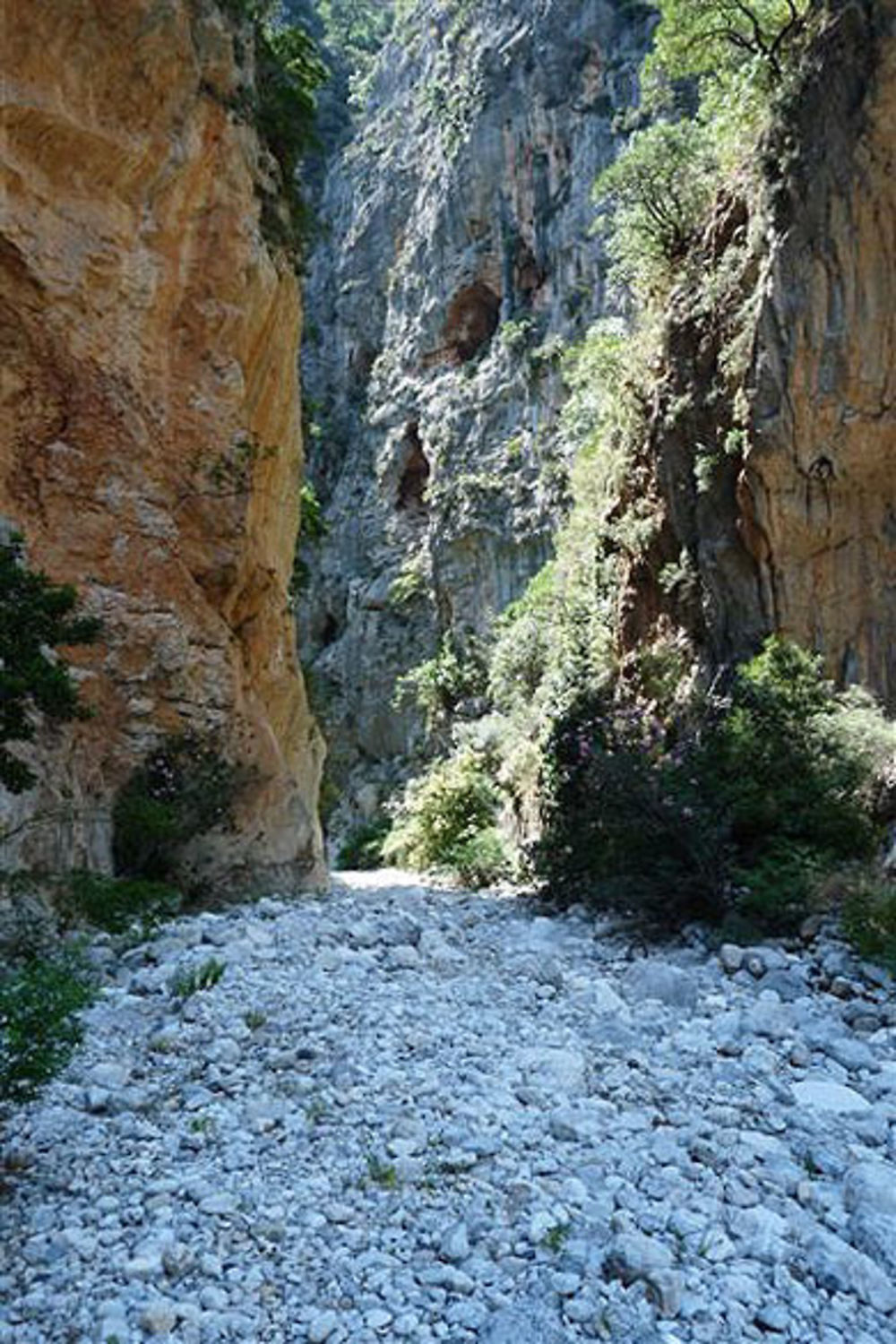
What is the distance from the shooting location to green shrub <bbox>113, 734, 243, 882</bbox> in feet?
30.6

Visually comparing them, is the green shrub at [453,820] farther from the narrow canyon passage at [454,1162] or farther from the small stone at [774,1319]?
the small stone at [774,1319]

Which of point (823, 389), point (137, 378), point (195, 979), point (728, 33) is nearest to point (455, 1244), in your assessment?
point (195, 979)

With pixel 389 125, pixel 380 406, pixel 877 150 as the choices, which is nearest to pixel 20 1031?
pixel 877 150

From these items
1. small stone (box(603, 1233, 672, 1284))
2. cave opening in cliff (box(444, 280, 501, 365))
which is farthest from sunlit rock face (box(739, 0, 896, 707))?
cave opening in cliff (box(444, 280, 501, 365))

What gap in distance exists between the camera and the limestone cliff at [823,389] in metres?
11.4

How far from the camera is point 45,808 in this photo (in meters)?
7.74

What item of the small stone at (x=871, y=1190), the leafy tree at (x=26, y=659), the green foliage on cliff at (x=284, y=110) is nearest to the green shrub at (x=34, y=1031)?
the leafy tree at (x=26, y=659)

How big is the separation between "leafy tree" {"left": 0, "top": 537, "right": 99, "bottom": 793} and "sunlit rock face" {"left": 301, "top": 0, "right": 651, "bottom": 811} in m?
26.2

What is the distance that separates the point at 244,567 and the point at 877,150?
31.6 ft

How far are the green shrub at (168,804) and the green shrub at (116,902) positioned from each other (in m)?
0.75

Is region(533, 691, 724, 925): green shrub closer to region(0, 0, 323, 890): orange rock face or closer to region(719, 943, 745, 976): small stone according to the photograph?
region(719, 943, 745, 976): small stone

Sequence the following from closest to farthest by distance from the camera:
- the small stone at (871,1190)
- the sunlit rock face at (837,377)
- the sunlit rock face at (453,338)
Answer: the small stone at (871,1190), the sunlit rock face at (837,377), the sunlit rock face at (453,338)

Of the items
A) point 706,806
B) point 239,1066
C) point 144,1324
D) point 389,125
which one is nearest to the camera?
point 144,1324

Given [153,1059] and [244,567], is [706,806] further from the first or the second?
[244,567]
